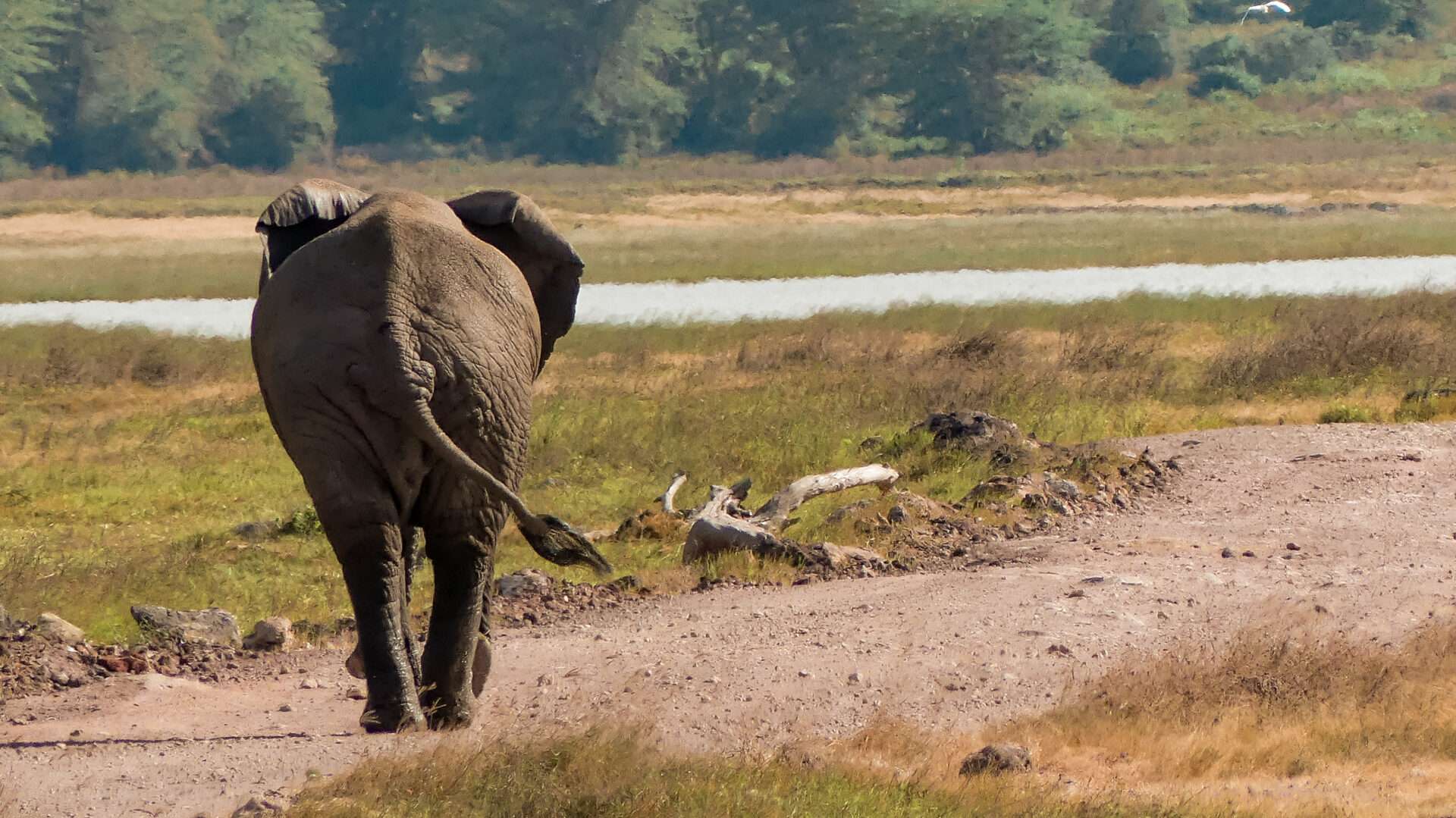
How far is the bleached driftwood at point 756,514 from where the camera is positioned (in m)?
11.6

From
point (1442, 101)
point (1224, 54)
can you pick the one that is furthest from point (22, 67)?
point (1442, 101)

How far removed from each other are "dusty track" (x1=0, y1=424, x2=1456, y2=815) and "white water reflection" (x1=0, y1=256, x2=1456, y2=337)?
1760 cm

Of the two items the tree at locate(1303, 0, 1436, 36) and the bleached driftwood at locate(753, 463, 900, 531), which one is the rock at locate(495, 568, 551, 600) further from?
the tree at locate(1303, 0, 1436, 36)

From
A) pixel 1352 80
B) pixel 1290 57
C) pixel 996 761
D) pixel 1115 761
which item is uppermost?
pixel 996 761

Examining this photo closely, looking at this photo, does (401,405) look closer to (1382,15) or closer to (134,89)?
(134,89)

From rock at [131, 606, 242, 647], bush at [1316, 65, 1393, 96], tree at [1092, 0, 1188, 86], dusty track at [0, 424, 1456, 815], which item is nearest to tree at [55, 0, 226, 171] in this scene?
tree at [1092, 0, 1188, 86]

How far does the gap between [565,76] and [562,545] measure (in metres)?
75.4

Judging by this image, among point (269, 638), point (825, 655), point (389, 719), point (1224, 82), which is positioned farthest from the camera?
point (1224, 82)

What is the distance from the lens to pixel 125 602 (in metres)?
11.1

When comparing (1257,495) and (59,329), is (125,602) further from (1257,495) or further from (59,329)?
(59,329)

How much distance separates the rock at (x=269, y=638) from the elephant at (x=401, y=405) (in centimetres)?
189

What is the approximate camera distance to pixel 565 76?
267 ft

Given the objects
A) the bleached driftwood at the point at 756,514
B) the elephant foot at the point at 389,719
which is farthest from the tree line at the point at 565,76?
the elephant foot at the point at 389,719

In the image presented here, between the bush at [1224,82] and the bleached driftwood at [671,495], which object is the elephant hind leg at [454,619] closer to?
the bleached driftwood at [671,495]
